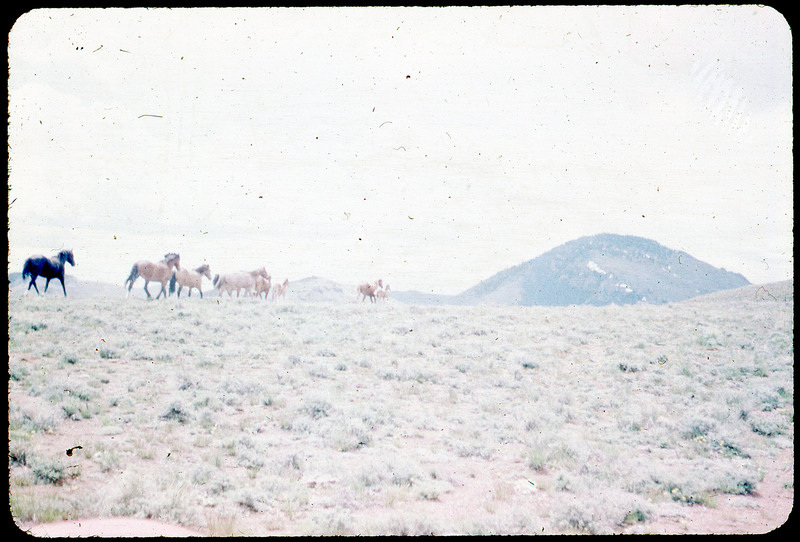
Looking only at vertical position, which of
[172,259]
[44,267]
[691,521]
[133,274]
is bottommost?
[691,521]

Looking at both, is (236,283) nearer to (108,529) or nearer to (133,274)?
(133,274)

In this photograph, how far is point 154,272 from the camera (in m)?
19.0

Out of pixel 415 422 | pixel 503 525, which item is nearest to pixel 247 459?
pixel 415 422

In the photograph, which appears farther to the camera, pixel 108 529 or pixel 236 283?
pixel 236 283

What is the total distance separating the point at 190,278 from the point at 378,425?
670 inches

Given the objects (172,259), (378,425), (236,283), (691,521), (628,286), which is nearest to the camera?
(691,521)

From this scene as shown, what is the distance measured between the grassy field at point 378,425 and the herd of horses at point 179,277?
1.49 m

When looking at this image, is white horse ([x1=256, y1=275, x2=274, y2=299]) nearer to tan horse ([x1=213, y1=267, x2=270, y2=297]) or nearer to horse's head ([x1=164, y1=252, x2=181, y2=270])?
tan horse ([x1=213, y1=267, x2=270, y2=297])

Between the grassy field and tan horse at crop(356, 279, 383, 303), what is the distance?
5.56 metres

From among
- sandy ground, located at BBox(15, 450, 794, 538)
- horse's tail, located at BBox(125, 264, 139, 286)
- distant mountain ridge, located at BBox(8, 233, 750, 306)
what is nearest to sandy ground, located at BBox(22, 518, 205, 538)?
sandy ground, located at BBox(15, 450, 794, 538)

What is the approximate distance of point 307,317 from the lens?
15.8m

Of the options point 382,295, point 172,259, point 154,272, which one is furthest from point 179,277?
point 382,295

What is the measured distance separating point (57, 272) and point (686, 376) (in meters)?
21.2

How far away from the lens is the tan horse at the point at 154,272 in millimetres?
18500
